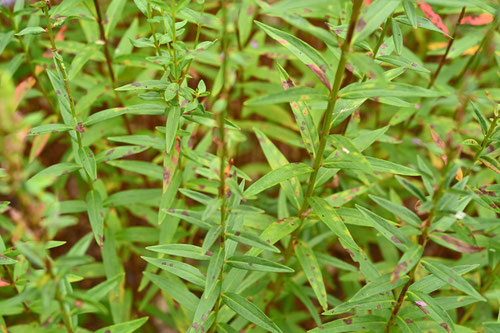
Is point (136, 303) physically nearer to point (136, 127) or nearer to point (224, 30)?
point (136, 127)

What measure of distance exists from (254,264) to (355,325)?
0.51 meters

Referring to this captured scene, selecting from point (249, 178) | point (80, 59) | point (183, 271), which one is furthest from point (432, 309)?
point (80, 59)

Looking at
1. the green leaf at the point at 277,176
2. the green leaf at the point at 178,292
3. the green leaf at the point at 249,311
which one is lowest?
the green leaf at the point at 178,292

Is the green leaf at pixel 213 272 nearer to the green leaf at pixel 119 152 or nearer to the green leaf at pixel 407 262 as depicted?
the green leaf at pixel 407 262

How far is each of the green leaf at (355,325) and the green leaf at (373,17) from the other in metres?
1.11

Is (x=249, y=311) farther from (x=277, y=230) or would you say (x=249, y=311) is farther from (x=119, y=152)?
(x=119, y=152)

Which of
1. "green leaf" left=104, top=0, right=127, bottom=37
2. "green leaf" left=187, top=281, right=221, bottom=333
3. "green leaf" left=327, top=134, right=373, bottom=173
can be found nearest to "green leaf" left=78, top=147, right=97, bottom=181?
"green leaf" left=187, top=281, right=221, bottom=333

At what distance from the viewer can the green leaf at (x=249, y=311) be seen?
5.95ft

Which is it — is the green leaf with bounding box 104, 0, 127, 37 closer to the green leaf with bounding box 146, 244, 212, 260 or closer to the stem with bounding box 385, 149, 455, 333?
the green leaf with bounding box 146, 244, 212, 260

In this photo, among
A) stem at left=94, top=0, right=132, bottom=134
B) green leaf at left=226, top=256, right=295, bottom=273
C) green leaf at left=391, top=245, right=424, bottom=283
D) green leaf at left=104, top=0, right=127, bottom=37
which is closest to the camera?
green leaf at left=391, top=245, right=424, bottom=283

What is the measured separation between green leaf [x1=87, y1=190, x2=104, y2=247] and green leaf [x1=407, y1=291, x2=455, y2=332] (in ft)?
4.31

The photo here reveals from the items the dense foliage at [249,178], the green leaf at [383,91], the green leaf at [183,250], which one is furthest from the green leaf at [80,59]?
the green leaf at [383,91]

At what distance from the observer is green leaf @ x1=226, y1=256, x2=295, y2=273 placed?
175 centimetres

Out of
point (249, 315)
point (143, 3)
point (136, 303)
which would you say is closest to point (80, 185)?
point (136, 303)
